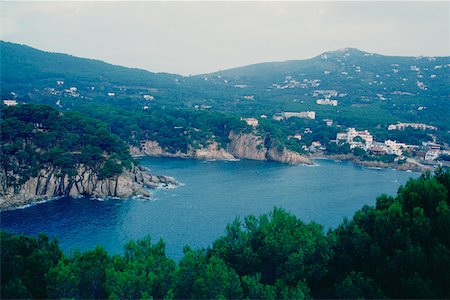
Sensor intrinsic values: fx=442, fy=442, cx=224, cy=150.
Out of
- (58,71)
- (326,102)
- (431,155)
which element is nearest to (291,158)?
(431,155)

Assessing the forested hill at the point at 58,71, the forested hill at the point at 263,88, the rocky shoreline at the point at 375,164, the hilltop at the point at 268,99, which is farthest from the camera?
the forested hill at the point at 58,71

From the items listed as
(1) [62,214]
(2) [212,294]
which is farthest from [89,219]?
(2) [212,294]

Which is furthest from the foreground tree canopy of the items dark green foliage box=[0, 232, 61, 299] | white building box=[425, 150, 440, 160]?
white building box=[425, 150, 440, 160]

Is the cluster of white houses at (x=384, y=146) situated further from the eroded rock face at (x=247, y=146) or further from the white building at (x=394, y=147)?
the eroded rock face at (x=247, y=146)

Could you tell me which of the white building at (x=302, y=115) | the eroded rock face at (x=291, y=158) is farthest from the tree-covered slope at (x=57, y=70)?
the eroded rock face at (x=291, y=158)

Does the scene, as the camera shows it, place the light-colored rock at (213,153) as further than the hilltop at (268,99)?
No

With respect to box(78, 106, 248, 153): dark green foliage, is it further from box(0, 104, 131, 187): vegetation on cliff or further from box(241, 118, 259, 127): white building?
box(0, 104, 131, 187): vegetation on cliff
